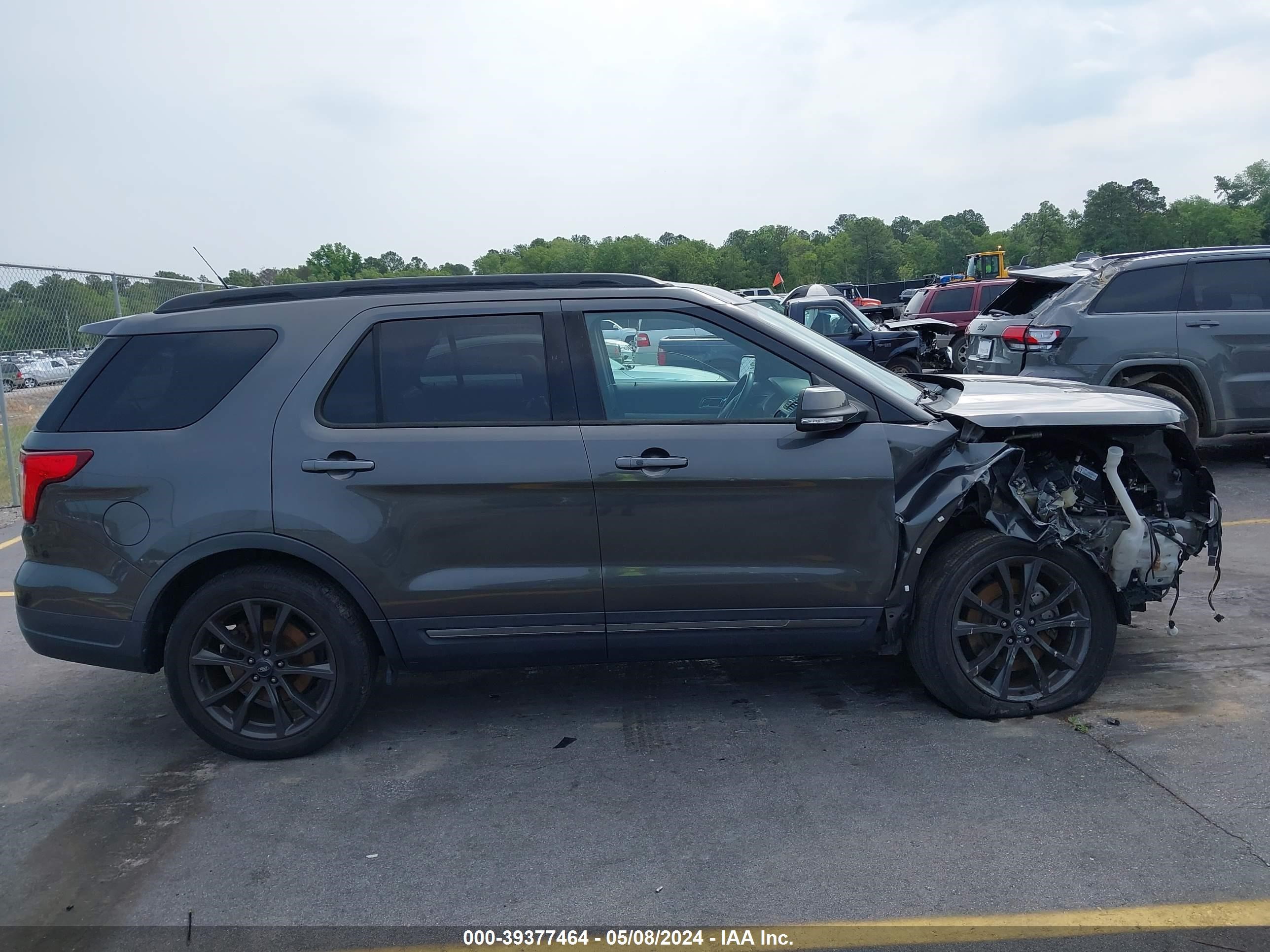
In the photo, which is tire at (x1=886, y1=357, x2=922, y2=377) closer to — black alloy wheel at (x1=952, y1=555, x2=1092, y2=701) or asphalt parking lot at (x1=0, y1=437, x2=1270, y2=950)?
asphalt parking lot at (x1=0, y1=437, x2=1270, y2=950)

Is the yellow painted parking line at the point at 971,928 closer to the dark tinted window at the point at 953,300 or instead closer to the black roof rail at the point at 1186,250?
the black roof rail at the point at 1186,250

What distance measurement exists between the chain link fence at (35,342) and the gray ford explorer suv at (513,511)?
6703mm

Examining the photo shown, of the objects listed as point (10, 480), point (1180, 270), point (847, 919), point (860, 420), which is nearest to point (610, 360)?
point (860, 420)

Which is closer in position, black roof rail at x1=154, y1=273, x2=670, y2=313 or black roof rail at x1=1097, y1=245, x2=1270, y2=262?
black roof rail at x1=154, y1=273, x2=670, y2=313

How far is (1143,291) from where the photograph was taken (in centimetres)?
878

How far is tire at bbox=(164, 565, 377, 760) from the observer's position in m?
4.06

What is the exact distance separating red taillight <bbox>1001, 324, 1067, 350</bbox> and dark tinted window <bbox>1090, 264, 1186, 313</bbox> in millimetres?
388

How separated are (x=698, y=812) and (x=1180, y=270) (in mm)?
7567

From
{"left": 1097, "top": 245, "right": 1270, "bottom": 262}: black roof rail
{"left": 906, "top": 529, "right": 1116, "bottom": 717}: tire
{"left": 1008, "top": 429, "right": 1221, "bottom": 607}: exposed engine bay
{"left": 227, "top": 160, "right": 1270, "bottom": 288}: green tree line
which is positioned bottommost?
{"left": 906, "top": 529, "right": 1116, "bottom": 717}: tire

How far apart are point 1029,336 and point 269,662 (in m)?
7.23

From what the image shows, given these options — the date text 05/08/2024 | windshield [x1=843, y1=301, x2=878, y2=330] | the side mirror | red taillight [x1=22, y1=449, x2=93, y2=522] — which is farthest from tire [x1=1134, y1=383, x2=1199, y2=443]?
windshield [x1=843, y1=301, x2=878, y2=330]

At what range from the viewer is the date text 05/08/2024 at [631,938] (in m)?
2.85

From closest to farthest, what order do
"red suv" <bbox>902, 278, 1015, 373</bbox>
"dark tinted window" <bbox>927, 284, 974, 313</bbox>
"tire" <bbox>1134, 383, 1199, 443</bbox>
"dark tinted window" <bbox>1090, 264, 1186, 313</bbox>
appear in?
1. "tire" <bbox>1134, 383, 1199, 443</bbox>
2. "dark tinted window" <bbox>1090, 264, 1186, 313</bbox>
3. "red suv" <bbox>902, 278, 1015, 373</bbox>
4. "dark tinted window" <bbox>927, 284, 974, 313</bbox>

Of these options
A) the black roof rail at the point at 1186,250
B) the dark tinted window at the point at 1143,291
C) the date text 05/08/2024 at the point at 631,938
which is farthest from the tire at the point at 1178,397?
the date text 05/08/2024 at the point at 631,938
